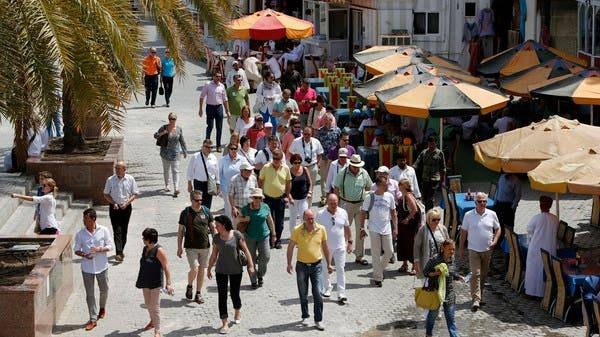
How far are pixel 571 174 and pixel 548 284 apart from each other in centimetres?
141

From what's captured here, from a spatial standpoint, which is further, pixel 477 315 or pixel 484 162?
pixel 484 162

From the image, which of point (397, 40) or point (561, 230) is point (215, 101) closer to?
point (397, 40)

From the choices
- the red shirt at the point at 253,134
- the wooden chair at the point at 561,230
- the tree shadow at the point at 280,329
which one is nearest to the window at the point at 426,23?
the red shirt at the point at 253,134

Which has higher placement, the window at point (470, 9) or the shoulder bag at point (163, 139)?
the window at point (470, 9)

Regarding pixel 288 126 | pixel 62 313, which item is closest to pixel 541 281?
pixel 62 313

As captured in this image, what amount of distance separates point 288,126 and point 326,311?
7589 millimetres

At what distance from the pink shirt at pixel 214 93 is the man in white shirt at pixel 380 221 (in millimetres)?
9371

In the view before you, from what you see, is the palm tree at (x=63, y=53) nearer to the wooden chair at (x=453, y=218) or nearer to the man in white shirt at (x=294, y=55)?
the wooden chair at (x=453, y=218)

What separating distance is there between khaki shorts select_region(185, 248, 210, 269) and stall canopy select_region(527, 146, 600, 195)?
431cm

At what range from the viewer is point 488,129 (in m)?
26.0

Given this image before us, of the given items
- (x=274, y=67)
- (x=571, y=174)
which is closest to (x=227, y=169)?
(x=571, y=174)

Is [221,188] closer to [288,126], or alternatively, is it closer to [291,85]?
[288,126]

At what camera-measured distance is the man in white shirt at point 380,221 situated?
17.0m

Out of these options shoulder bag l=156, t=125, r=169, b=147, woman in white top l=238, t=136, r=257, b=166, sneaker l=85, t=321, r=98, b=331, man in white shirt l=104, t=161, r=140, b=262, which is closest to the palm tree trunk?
shoulder bag l=156, t=125, r=169, b=147
